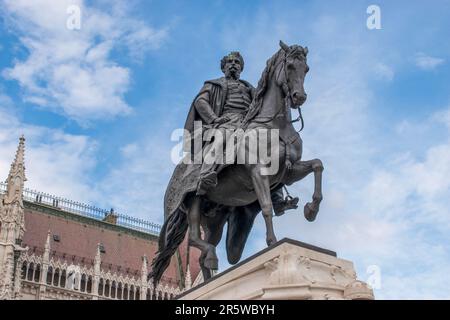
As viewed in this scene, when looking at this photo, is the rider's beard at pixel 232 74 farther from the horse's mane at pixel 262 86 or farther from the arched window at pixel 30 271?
the arched window at pixel 30 271

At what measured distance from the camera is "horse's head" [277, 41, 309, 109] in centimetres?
790

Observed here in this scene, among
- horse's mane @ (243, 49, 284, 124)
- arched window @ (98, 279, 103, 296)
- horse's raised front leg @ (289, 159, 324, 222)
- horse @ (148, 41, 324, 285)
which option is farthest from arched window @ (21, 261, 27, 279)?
horse's raised front leg @ (289, 159, 324, 222)

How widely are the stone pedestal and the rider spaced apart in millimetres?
1761

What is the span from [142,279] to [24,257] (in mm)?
10817

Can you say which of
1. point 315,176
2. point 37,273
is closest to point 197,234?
point 315,176

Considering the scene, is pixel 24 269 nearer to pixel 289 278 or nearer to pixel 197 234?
pixel 197 234

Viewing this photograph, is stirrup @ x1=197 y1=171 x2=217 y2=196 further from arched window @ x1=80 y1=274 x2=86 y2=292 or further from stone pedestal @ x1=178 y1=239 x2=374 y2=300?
arched window @ x1=80 y1=274 x2=86 y2=292

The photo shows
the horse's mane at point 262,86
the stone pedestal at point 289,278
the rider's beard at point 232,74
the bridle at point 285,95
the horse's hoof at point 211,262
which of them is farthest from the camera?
the rider's beard at point 232,74

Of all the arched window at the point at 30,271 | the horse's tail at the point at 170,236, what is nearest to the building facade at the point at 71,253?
the arched window at the point at 30,271

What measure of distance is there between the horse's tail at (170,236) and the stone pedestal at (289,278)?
6.09 feet

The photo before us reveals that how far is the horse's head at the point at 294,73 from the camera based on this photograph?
7.90 m

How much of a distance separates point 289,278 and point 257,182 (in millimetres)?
1674
